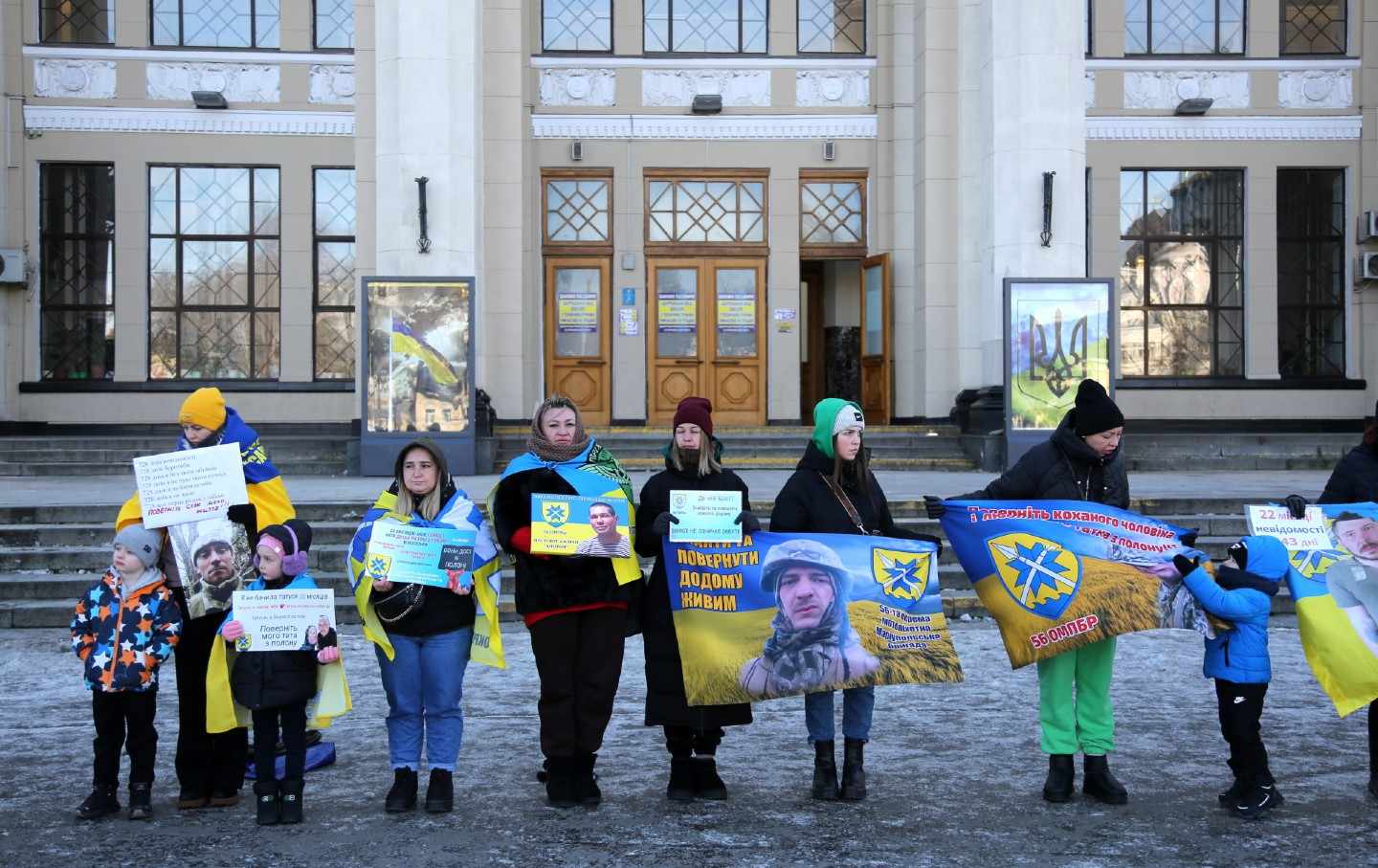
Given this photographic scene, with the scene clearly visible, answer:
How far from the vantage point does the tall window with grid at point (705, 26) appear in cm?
2055

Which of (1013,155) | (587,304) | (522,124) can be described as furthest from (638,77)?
(1013,155)

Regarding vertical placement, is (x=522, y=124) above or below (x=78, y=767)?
above

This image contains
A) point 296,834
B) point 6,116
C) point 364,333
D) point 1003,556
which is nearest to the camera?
point 296,834

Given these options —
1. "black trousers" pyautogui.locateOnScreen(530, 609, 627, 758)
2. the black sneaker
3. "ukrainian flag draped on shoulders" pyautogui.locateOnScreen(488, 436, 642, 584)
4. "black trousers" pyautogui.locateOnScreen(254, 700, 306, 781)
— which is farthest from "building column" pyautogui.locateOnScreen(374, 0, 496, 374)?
the black sneaker

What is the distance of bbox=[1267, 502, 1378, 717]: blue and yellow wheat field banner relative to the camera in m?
6.16

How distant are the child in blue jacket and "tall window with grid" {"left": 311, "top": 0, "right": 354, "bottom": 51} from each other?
16759 mm

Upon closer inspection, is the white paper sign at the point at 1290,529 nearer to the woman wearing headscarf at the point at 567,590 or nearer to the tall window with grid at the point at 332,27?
the woman wearing headscarf at the point at 567,590

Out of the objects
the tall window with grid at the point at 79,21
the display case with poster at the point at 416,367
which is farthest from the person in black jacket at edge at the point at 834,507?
the tall window with grid at the point at 79,21

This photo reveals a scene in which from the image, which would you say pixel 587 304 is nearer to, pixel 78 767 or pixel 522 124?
pixel 522 124

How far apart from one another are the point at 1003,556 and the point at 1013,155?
1171 centimetres

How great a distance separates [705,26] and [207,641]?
1597 cm

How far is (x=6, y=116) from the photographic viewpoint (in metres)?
19.7

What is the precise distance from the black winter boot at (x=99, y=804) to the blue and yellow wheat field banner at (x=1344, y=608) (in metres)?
5.02

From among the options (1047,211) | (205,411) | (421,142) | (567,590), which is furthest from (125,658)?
(1047,211)
